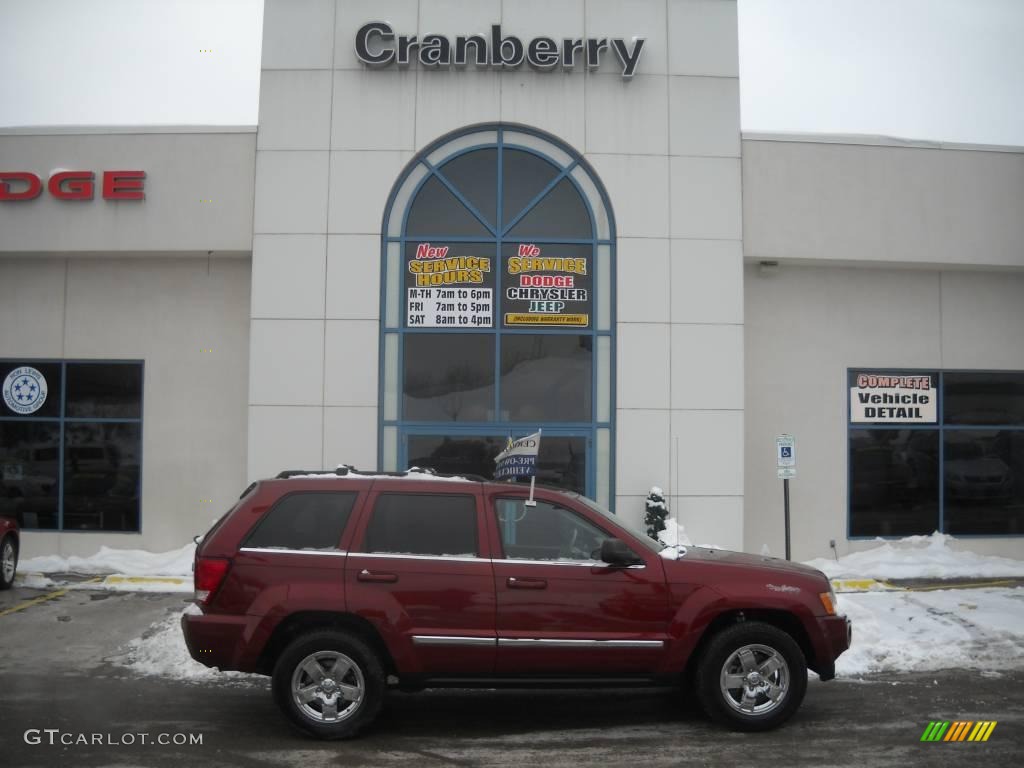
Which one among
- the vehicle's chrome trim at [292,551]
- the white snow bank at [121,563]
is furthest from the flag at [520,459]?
the white snow bank at [121,563]

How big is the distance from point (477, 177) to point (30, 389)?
8013 millimetres

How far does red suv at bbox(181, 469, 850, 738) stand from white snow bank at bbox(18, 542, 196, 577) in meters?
7.65

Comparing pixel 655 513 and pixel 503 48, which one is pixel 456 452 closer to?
pixel 655 513

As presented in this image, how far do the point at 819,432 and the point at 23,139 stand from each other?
13284mm

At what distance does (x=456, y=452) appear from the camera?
43.8 ft

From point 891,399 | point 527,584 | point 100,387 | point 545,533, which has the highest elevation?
point 100,387

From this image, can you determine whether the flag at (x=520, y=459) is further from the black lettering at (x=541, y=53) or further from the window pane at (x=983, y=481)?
the window pane at (x=983, y=481)

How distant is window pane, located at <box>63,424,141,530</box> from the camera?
14.7 meters

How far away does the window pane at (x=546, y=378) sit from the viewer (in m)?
13.4

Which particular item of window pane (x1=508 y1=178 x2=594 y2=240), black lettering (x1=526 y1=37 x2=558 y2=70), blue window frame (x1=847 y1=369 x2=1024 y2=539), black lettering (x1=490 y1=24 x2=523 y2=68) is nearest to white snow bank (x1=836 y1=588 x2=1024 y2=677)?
blue window frame (x1=847 y1=369 x2=1024 y2=539)

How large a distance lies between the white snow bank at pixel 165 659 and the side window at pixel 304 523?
6.95ft

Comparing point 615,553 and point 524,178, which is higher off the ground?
point 524,178

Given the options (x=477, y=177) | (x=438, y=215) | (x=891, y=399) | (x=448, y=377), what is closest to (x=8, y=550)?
(x=448, y=377)

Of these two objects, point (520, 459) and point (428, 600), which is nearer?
point (428, 600)
